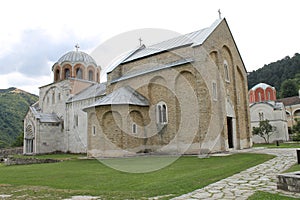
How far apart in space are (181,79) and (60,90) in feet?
64.0

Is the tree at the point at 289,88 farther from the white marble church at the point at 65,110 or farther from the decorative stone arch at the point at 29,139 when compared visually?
the decorative stone arch at the point at 29,139

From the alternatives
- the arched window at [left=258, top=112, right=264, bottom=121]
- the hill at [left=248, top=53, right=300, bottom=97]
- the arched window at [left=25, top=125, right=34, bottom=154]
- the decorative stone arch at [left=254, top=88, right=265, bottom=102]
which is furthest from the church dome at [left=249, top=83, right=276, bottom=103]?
the arched window at [left=25, top=125, right=34, bottom=154]

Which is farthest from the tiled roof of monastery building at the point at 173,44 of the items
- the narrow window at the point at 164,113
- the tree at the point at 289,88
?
the tree at the point at 289,88

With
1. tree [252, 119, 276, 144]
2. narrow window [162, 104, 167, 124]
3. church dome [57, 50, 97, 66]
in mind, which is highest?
church dome [57, 50, 97, 66]

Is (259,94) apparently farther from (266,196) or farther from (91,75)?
(266,196)

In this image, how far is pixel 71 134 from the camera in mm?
30344

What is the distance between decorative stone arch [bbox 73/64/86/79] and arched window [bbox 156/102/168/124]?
54.1ft

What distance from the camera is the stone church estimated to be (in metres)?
17.2

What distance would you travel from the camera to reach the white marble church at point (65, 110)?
96.6ft

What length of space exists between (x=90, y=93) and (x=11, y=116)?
36.2 meters

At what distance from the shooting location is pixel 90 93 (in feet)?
95.2

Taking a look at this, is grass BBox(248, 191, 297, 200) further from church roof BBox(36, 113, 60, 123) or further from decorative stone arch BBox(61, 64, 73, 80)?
decorative stone arch BBox(61, 64, 73, 80)

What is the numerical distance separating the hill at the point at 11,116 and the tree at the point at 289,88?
67819 mm

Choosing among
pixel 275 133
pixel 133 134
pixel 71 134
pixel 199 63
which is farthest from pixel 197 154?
pixel 275 133
